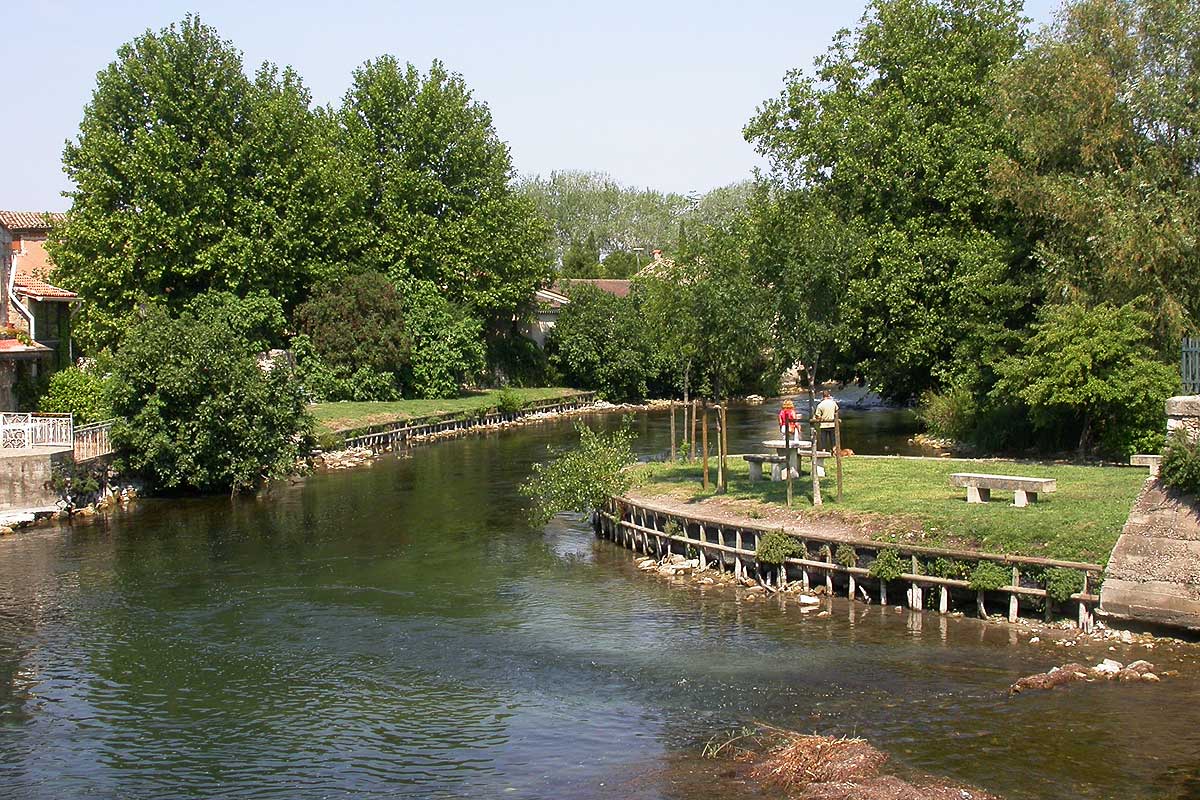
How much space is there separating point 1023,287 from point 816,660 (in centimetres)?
2834

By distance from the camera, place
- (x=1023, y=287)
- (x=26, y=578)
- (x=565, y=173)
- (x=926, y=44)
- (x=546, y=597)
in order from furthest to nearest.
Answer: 1. (x=565, y=173)
2. (x=926, y=44)
3. (x=1023, y=287)
4. (x=26, y=578)
5. (x=546, y=597)

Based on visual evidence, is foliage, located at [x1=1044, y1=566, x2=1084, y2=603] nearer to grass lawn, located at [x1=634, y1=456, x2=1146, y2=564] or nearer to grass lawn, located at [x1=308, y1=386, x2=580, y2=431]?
grass lawn, located at [x1=634, y1=456, x2=1146, y2=564]

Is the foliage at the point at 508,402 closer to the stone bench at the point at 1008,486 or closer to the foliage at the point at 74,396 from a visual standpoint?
the foliage at the point at 74,396

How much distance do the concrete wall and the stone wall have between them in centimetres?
3323

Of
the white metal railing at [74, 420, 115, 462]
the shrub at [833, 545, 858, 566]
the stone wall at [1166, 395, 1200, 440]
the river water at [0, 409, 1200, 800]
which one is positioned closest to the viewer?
the river water at [0, 409, 1200, 800]

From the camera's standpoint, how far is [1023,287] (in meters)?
46.8

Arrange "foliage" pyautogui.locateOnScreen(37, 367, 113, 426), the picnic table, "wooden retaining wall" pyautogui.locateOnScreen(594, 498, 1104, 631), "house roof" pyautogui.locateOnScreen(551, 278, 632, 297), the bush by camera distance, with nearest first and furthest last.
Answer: "wooden retaining wall" pyautogui.locateOnScreen(594, 498, 1104, 631), the picnic table, "foliage" pyautogui.locateOnScreen(37, 367, 113, 426), the bush, "house roof" pyautogui.locateOnScreen(551, 278, 632, 297)

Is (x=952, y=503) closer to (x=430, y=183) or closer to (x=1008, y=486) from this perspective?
(x=1008, y=486)

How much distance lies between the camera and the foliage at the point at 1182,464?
2355 centimetres

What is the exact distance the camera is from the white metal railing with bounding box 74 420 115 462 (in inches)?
1647

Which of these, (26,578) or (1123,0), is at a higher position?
(1123,0)

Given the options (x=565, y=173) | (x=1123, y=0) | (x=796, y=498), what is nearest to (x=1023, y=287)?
(x=1123, y=0)

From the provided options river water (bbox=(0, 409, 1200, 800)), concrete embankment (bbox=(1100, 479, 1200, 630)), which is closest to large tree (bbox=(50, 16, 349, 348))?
river water (bbox=(0, 409, 1200, 800))

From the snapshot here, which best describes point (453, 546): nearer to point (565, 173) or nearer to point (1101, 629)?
point (1101, 629)
